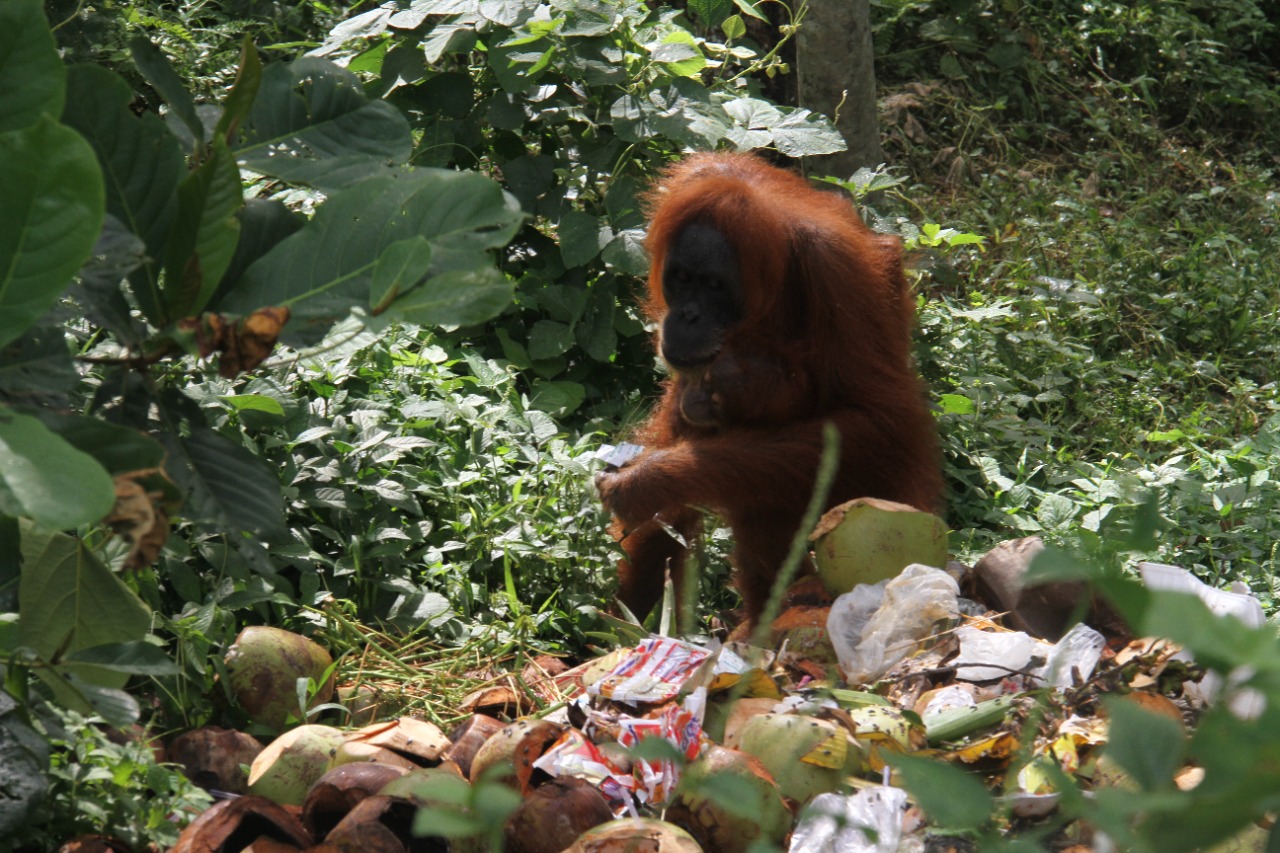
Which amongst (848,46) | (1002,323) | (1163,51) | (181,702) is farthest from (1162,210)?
(181,702)

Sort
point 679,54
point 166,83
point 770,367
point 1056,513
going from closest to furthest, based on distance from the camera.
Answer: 1. point 166,83
2. point 770,367
3. point 1056,513
4. point 679,54

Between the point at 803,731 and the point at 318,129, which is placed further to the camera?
the point at 803,731

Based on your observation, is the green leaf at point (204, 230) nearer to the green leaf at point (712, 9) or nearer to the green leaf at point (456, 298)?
the green leaf at point (456, 298)

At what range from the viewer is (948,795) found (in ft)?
3.18

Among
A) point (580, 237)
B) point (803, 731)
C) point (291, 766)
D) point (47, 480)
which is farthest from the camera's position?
point (580, 237)

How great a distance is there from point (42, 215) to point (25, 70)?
305 millimetres

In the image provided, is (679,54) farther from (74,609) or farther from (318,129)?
(74,609)

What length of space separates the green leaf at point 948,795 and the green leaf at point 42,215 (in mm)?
892

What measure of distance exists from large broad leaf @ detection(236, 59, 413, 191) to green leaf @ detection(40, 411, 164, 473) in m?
0.49

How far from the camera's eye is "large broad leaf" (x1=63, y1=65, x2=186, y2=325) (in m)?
1.61

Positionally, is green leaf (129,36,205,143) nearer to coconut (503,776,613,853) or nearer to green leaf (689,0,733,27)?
coconut (503,776,613,853)

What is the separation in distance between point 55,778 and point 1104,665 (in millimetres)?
1974

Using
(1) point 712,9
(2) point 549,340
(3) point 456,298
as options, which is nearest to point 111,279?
(3) point 456,298

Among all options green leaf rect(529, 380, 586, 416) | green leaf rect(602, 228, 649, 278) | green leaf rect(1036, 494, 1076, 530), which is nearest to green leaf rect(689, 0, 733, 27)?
green leaf rect(602, 228, 649, 278)
